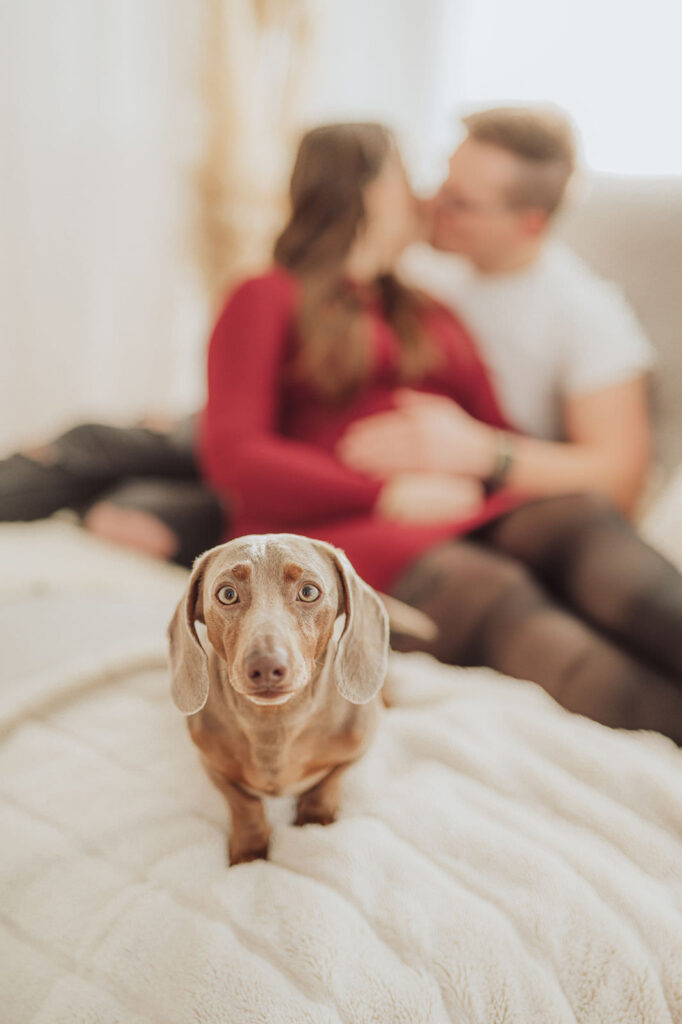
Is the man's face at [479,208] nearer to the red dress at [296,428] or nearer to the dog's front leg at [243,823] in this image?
the red dress at [296,428]

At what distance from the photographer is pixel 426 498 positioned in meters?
0.96

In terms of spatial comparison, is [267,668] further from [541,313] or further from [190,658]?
[541,313]

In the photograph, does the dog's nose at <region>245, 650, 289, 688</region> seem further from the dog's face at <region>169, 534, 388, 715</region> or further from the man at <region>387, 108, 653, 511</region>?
the man at <region>387, 108, 653, 511</region>

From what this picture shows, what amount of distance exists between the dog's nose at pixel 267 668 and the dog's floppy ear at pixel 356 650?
5 centimetres

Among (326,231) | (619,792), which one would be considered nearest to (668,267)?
(326,231)

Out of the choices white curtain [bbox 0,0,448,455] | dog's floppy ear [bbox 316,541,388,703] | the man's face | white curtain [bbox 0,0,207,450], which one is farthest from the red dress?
white curtain [bbox 0,0,207,450]

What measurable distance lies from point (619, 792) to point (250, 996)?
0.33m

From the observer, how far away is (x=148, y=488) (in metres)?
1.30

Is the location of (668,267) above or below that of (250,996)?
above

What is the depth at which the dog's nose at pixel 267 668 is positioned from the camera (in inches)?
13.1

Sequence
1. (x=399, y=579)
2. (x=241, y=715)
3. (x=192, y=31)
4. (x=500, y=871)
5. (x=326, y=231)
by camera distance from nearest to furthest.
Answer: (x=241, y=715)
(x=500, y=871)
(x=399, y=579)
(x=326, y=231)
(x=192, y=31)

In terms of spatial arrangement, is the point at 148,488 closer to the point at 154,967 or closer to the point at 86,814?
the point at 86,814

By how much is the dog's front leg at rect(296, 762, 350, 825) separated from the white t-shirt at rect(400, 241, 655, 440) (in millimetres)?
881

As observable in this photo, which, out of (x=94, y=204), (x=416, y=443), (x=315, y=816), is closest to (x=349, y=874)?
(x=315, y=816)
